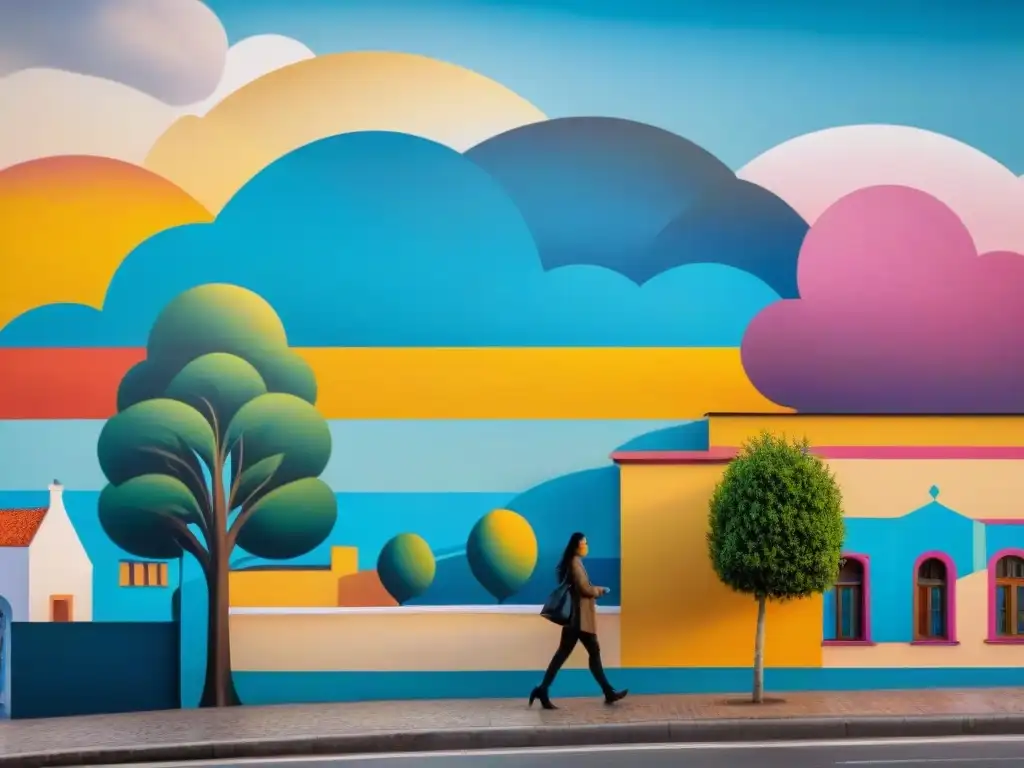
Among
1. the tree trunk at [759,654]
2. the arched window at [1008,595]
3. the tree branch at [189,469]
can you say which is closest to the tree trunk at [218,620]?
the tree branch at [189,469]

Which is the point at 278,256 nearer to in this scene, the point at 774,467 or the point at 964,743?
the point at 774,467

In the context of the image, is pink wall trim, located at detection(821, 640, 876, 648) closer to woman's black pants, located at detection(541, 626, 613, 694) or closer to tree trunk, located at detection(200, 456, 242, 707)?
woman's black pants, located at detection(541, 626, 613, 694)

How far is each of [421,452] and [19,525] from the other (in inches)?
173

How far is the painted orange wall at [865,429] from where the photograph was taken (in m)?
14.6

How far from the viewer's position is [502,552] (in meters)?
14.6

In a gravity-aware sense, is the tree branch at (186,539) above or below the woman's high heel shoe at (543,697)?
above

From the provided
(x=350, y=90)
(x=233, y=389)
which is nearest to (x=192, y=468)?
(x=233, y=389)

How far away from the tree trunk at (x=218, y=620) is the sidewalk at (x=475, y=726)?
0.57 metres

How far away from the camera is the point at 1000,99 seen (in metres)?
15.1

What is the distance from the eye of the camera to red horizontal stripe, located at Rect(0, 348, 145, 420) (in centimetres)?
1458

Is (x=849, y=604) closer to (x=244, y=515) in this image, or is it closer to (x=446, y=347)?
(x=446, y=347)

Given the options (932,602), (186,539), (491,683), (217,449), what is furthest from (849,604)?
(186,539)

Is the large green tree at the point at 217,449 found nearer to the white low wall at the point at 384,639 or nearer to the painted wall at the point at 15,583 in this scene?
the white low wall at the point at 384,639

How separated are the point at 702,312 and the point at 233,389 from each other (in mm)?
5128
